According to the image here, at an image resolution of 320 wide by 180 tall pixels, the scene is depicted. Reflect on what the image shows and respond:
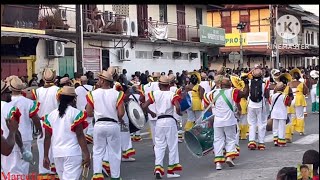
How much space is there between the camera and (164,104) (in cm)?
970

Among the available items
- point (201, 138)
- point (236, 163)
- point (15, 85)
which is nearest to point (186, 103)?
point (236, 163)

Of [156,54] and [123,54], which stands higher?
[156,54]

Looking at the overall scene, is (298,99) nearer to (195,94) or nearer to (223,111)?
(195,94)

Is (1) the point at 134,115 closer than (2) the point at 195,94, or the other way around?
(1) the point at 134,115

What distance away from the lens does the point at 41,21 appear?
19859 millimetres

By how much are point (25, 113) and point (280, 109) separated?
6.17 metres

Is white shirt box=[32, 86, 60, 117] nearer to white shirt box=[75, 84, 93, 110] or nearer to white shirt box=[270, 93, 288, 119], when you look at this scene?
white shirt box=[75, 84, 93, 110]

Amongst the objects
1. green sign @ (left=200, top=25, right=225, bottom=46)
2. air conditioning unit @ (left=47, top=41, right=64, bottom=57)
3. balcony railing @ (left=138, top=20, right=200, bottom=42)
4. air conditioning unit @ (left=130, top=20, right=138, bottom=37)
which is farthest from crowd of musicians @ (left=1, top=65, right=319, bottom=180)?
green sign @ (left=200, top=25, right=225, bottom=46)

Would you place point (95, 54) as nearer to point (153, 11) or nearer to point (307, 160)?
point (153, 11)

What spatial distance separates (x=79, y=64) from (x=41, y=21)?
3505 mm

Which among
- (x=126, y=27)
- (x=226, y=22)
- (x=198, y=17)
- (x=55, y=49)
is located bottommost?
(x=55, y=49)

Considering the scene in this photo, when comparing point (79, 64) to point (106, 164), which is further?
point (79, 64)

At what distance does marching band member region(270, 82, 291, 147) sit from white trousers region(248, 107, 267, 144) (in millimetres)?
264
